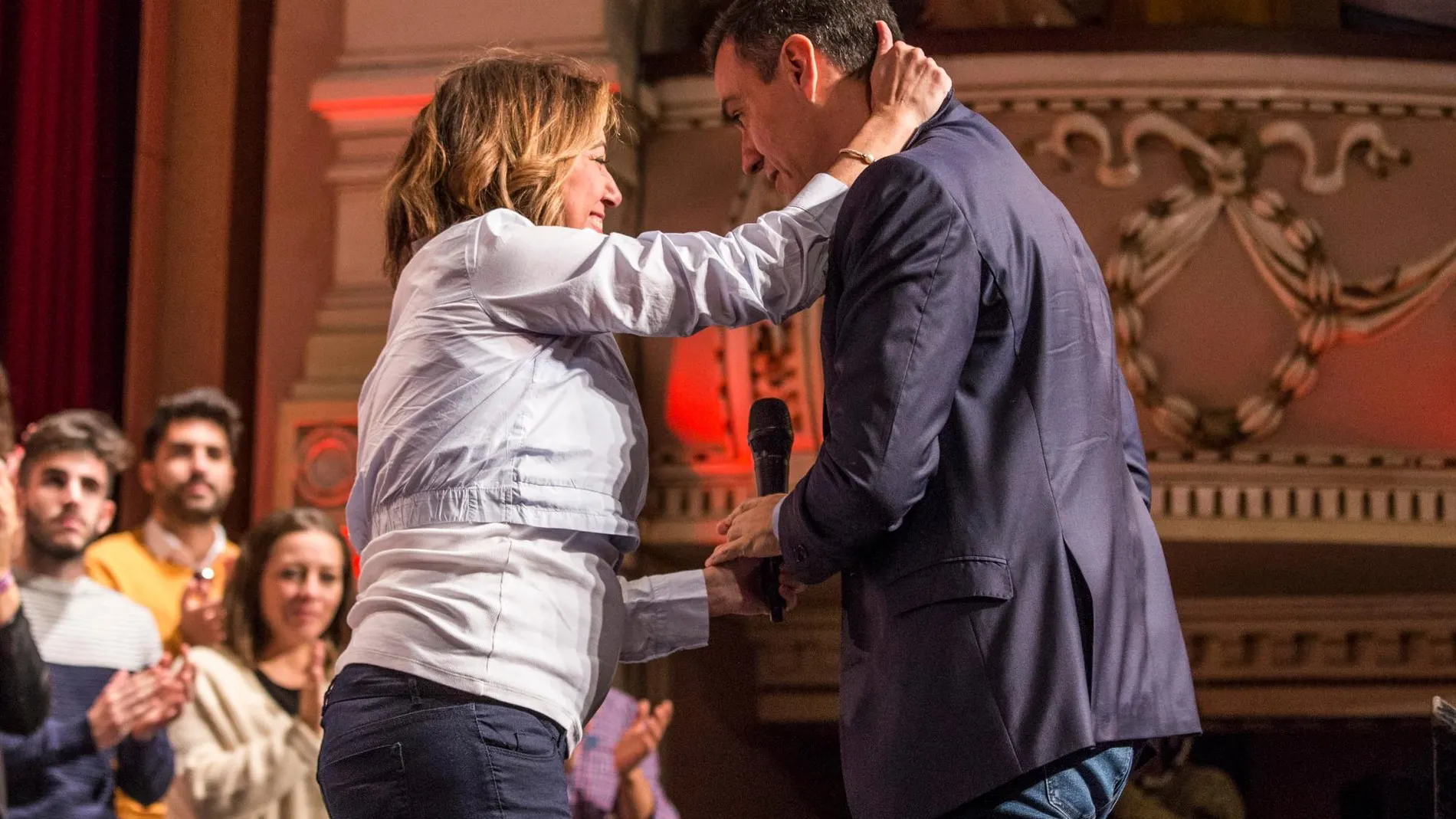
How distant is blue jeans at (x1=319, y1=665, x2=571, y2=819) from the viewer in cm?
151

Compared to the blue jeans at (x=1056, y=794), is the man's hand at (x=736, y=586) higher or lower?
higher

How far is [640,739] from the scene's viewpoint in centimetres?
343

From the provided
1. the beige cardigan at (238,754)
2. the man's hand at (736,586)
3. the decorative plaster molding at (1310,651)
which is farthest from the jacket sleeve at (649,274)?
the decorative plaster molding at (1310,651)

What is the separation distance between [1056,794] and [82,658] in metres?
2.37

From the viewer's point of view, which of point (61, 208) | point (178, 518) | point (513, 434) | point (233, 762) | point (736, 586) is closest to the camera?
point (513, 434)

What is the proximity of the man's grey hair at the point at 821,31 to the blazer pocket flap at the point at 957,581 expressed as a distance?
2.01 ft

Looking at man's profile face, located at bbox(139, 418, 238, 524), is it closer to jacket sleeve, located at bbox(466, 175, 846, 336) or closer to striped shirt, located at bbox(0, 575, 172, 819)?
striped shirt, located at bbox(0, 575, 172, 819)

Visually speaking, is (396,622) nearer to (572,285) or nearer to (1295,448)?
(572,285)

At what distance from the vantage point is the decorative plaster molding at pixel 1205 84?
365 centimetres

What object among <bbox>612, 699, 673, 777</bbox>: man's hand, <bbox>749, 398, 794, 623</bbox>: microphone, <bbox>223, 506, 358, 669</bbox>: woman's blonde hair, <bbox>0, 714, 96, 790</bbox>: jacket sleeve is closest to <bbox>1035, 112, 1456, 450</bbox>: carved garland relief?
<bbox>612, 699, 673, 777</bbox>: man's hand

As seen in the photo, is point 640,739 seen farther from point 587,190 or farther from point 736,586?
point 587,190

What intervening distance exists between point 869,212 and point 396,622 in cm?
58

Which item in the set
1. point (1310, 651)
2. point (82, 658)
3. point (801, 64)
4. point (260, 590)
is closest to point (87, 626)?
point (82, 658)

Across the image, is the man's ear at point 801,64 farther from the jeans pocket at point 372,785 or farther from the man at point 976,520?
the jeans pocket at point 372,785
